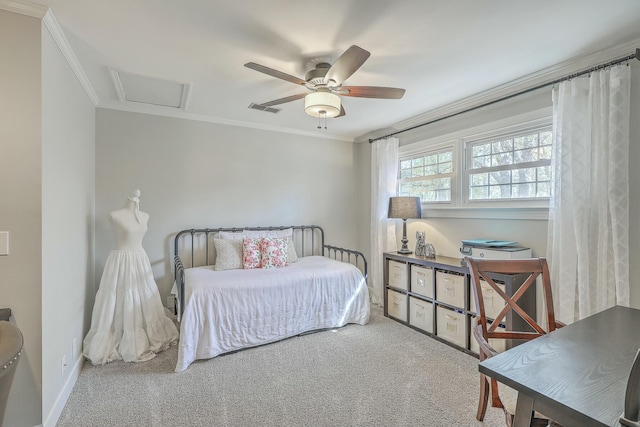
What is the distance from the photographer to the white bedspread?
2.49 metres

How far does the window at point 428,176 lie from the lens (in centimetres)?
339

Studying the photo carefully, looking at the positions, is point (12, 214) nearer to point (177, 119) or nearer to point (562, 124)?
point (177, 119)

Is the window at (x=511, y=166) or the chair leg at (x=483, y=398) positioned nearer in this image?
the chair leg at (x=483, y=398)

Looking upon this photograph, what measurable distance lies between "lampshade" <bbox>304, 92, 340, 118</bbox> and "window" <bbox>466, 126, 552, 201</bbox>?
1.76m

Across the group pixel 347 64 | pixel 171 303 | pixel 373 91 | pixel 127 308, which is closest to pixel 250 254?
pixel 171 303

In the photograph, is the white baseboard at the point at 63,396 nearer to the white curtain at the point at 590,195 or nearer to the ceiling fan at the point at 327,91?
the ceiling fan at the point at 327,91

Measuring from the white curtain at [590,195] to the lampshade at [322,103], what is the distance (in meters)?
1.77

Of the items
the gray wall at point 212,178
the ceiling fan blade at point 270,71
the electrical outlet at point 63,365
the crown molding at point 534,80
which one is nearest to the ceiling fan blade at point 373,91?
the ceiling fan blade at point 270,71

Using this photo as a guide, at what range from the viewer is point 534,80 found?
2.47 meters

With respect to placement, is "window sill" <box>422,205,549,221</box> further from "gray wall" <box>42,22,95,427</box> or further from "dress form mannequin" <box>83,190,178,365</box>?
"gray wall" <box>42,22,95,427</box>

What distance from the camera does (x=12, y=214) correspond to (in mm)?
1563

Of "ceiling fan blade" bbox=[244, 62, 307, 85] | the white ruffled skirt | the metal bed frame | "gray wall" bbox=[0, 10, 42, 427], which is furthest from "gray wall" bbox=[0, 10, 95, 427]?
"ceiling fan blade" bbox=[244, 62, 307, 85]

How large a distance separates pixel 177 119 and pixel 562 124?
3.80 meters

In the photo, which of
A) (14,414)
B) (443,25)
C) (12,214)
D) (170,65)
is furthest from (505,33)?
(14,414)
